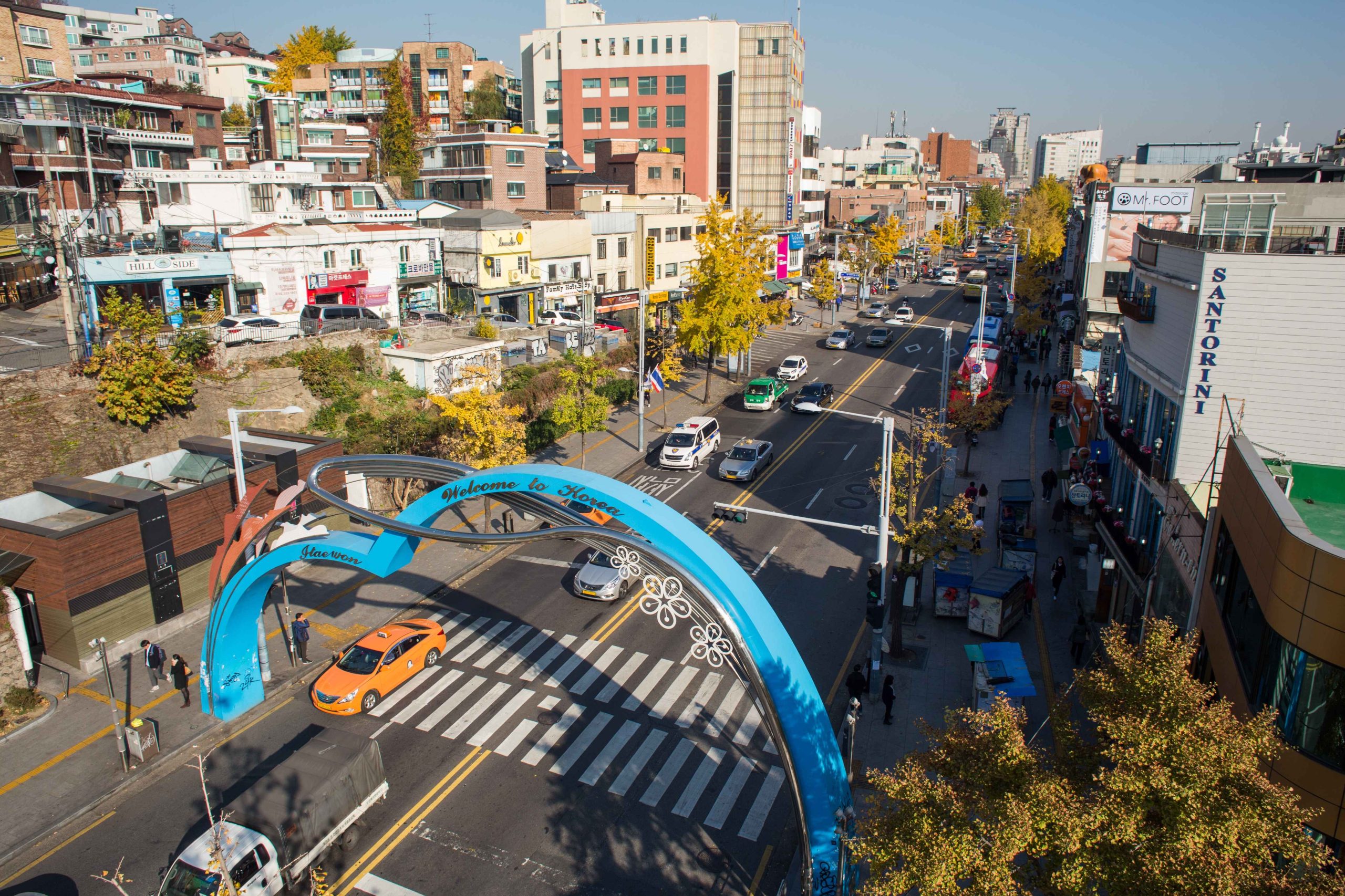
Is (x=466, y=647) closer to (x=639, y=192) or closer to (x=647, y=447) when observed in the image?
(x=647, y=447)

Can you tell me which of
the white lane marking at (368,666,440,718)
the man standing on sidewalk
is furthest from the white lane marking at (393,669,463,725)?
the man standing on sidewalk

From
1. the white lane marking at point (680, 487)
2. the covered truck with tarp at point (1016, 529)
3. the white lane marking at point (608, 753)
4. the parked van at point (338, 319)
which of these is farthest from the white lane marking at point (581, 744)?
the parked van at point (338, 319)

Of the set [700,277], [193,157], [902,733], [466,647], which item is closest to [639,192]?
[700,277]

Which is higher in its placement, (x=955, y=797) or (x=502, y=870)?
(x=955, y=797)

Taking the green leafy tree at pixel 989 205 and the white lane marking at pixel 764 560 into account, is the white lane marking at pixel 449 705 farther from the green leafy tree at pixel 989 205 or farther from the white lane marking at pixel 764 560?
the green leafy tree at pixel 989 205

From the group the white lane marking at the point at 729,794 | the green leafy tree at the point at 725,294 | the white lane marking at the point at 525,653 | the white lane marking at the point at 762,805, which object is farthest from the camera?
the green leafy tree at the point at 725,294

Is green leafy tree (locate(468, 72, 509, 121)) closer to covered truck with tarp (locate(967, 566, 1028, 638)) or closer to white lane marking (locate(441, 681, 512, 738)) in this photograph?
white lane marking (locate(441, 681, 512, 738))

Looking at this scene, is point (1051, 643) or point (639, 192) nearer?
point (1051, 643)
